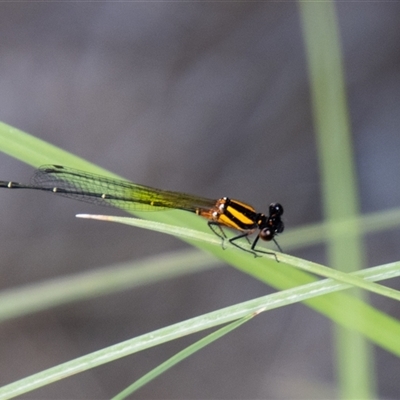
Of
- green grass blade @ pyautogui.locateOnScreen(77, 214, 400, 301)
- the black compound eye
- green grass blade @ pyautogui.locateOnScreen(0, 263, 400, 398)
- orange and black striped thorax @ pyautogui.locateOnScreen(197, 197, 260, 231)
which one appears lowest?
green grass blade @ pyautogui.locateOnScreen(0, 263, 400, 398)

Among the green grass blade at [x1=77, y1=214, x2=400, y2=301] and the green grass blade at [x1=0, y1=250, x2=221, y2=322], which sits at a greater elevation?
the green grass blade at [x1=77, y1=214, x2=400, y2=301]

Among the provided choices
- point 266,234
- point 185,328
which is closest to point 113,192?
point 266,234

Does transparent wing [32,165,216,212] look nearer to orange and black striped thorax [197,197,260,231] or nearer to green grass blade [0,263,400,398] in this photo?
orange and black striped thorax [197,197,260,231]

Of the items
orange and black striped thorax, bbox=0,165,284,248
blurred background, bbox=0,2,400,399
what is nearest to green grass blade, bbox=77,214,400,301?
orange and black striped thorax, bbox=0,165,284,248

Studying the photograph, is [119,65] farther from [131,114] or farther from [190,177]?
[190,177]

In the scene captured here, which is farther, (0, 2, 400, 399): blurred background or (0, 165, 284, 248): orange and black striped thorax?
(0, 2, 400, 399): blurred background

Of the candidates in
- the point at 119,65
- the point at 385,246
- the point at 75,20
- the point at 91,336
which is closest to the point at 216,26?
the point at 119,65

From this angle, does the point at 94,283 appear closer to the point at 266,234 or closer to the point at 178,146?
the point at 266,234
